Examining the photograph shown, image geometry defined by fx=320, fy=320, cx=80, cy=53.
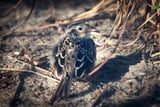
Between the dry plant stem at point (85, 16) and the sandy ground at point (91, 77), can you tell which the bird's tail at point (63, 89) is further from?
the dry plant stem at point (85, 16)

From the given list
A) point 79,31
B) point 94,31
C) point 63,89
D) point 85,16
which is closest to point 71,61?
point 63,89

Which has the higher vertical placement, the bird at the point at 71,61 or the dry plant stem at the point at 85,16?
the dry plant stem at the point at 85,16

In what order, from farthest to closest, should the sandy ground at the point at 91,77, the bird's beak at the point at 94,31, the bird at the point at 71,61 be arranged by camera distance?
1. the bird's beak at the point at 94,31
2. the sandy ground at the point at 91,77
3. the bird at the point at 71,61

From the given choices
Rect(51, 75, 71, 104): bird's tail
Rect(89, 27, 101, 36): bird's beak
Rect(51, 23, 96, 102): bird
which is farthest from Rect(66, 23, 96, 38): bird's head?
Rect(51, 75, 71, 104): bird's tail

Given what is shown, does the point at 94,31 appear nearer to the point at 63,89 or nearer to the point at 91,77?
the point at 91,77

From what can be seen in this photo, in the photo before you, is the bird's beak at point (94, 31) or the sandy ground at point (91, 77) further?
the bird's beak at point (94, 31)

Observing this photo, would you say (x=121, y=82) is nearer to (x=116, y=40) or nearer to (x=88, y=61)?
(x=88, y=61)

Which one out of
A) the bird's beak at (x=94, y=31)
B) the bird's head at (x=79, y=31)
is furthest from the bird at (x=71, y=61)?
the bird's beak at (x=94, y=31)
